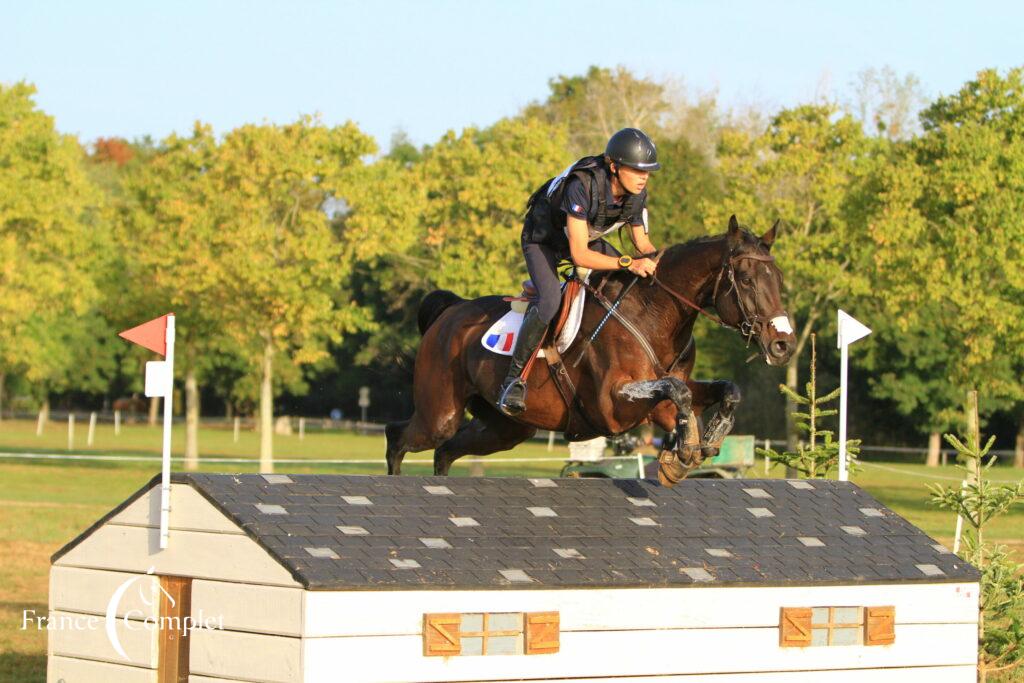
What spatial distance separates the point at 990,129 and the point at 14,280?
20397 mm

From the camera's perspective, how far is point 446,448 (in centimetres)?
958

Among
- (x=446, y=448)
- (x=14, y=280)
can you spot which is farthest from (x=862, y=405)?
(x=446, y=448)

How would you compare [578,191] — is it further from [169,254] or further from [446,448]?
[169,254]

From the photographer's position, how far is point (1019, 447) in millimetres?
46125

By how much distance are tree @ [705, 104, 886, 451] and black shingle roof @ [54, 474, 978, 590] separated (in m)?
22.7

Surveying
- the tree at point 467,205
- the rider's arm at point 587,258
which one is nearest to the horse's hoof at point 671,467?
the rider's arm at point 587,258

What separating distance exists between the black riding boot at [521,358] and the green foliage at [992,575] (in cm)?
406

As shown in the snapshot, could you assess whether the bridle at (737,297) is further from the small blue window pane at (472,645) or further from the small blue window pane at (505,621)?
the small blue window pane at (472,645)

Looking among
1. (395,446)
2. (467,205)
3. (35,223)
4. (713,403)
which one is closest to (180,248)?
(35,223)

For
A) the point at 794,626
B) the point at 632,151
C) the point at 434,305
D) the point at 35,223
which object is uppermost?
the point at 35,223

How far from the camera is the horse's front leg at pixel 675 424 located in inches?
299

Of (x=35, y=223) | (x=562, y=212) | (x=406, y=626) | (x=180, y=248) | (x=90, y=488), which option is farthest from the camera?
(x=180, y=248)

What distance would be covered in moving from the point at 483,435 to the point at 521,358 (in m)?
1.18

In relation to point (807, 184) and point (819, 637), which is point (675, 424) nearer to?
point (819, 637)
